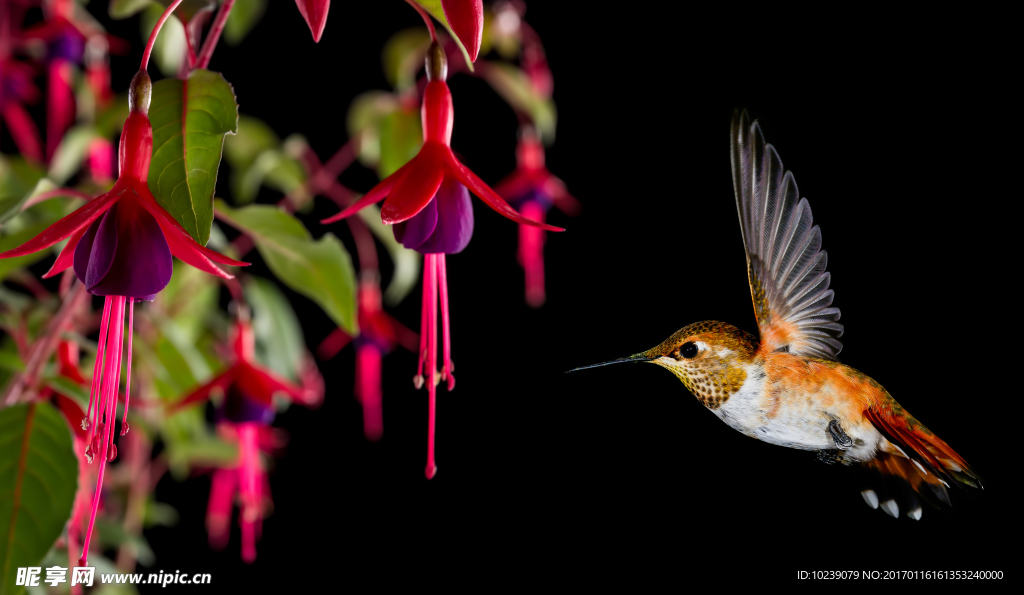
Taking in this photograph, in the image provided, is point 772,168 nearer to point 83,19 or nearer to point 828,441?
point 828,441

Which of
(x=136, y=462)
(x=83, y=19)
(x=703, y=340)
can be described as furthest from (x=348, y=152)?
(x=703, y=340)

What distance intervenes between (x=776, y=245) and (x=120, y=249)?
0.45m

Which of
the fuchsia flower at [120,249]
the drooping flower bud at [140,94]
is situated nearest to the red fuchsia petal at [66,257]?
the fuchsia flower at [120,249]

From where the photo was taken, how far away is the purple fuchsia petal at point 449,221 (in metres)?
0.67

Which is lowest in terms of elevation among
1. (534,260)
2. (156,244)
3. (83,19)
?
(156,244)

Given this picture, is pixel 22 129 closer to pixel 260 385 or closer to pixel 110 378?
pixel 260 385

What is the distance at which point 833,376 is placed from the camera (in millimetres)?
607

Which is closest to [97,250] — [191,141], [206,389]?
[191,141]

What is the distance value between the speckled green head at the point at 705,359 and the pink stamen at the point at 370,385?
0.79 metres

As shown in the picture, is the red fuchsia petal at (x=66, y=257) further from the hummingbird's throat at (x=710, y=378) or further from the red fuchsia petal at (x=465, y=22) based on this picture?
the hummingbird's throat at (x=710, y=378)

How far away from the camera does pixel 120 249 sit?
0.56 meters

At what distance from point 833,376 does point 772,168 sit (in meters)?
0.16

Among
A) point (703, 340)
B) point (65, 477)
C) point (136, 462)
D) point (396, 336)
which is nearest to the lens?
point (703, 340)

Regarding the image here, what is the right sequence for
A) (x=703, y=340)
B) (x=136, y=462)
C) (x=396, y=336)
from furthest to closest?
(x=136, y=462), (x=396, y=336), (x=703, y=340)
